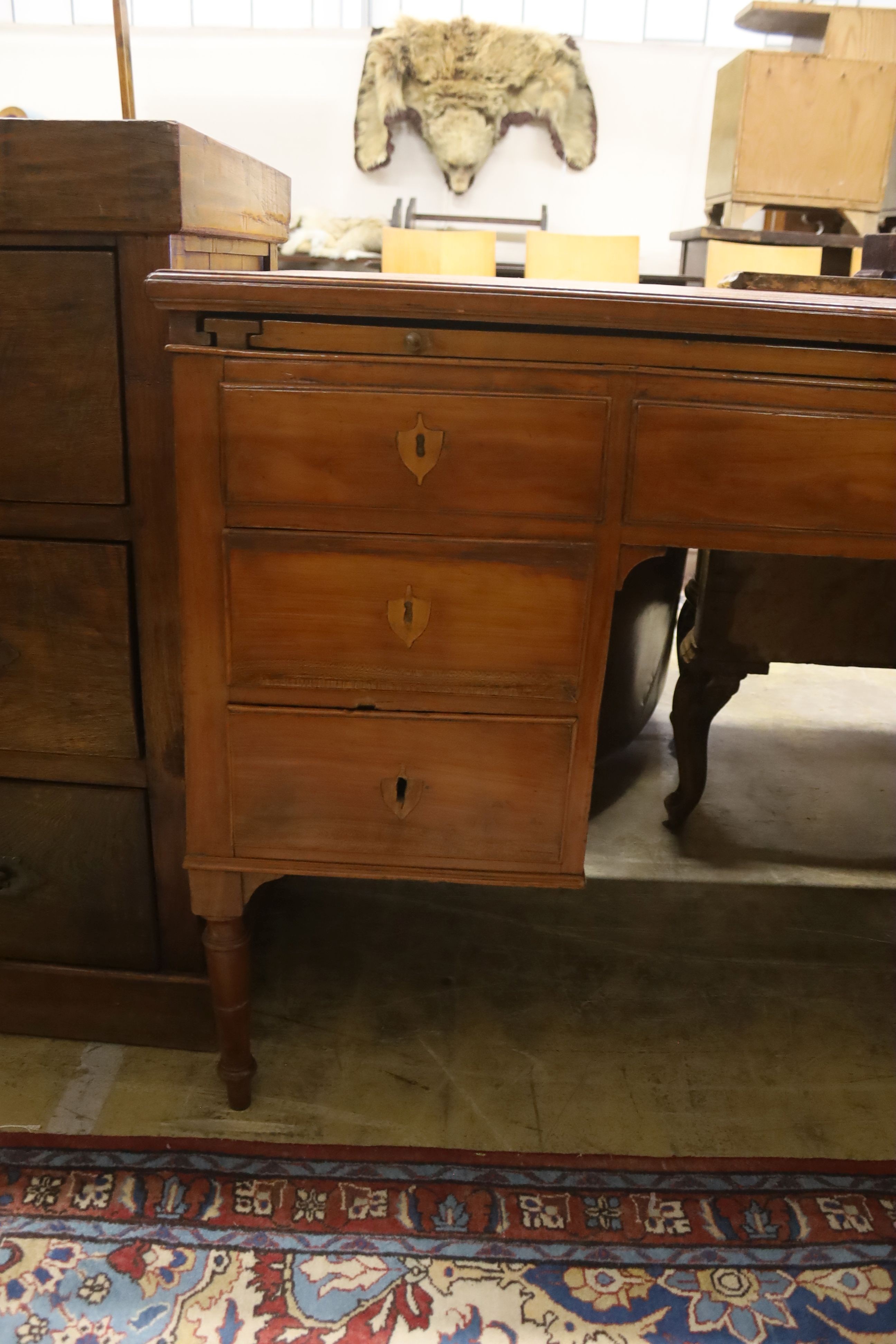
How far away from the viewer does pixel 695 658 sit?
1877mm

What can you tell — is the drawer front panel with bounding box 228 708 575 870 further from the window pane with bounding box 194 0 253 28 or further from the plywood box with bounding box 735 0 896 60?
the window pane with bounding box 194 0 253 28

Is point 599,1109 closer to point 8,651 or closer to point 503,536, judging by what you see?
point 503,536

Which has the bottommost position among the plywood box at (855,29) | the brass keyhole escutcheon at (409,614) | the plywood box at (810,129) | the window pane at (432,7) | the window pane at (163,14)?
the brass keyhole escutcheon at (409,614)

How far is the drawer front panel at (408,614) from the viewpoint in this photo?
3.44ft

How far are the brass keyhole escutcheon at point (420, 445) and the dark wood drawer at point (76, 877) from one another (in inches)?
23.3

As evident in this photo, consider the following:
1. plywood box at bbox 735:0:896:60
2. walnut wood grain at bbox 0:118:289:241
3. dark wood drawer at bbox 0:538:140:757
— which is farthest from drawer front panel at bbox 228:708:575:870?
plywood box at bbox 735:0:896:60

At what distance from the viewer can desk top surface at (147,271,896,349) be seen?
0.97 meters

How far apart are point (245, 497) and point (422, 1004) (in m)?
0.86

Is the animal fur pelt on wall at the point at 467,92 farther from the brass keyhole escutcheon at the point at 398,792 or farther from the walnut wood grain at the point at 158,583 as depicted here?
the brass keyhole escutcheon at the point at 398,792

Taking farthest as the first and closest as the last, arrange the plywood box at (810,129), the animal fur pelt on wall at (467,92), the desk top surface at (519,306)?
the animal fur pelt on wall at (467,92) < the plywood box at (810,129) < the desk top surface at (519,306)

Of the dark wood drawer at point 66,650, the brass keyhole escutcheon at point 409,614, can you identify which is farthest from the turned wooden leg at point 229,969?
the brass keyhole escutcheon at point 409,614

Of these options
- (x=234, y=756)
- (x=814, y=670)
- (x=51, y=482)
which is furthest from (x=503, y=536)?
(x=814, y=670)

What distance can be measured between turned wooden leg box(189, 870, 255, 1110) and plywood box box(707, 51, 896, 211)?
3.87 meters

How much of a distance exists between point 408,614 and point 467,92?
4.43m
